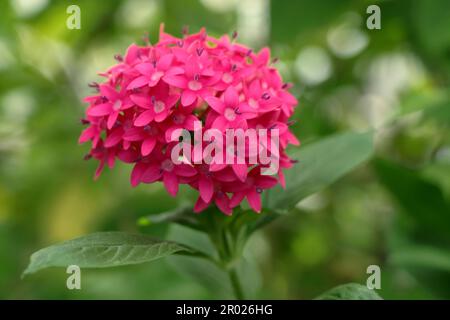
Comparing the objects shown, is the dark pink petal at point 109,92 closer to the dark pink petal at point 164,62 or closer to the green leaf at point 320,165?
the dark pink petal at point 164,62

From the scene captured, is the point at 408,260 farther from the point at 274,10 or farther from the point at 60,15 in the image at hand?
the point at 60,15

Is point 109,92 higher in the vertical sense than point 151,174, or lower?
higher

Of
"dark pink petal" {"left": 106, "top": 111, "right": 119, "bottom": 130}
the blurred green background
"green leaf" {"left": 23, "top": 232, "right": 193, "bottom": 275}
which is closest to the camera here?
"green leaf" {"left": 23, "top": 232, "right": 193, "bottom": 275}

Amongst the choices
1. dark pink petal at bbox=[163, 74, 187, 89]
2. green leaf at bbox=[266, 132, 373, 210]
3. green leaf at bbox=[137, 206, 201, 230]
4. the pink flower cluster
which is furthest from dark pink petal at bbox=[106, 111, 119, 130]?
green leaf at bbox=[266, 132, 373, 210]

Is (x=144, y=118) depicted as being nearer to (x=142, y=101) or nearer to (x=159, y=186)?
(x=142, y=101)

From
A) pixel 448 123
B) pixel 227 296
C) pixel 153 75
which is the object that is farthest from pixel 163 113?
pixel 448 123

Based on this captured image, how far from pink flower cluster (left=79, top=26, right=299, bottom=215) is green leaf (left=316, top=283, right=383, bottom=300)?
202mm

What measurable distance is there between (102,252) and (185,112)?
26 cm

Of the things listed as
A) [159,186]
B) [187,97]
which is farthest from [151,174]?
[159,186]

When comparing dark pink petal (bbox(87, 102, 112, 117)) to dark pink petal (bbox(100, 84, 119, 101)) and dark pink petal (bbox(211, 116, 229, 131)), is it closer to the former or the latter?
dark pink petal (bbox(100, 84, 119, 101))

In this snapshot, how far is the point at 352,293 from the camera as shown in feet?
3.29

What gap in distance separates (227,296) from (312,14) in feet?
3.01

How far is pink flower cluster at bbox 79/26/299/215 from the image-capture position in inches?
39.3

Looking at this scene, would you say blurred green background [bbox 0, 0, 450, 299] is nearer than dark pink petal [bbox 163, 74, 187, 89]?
No
